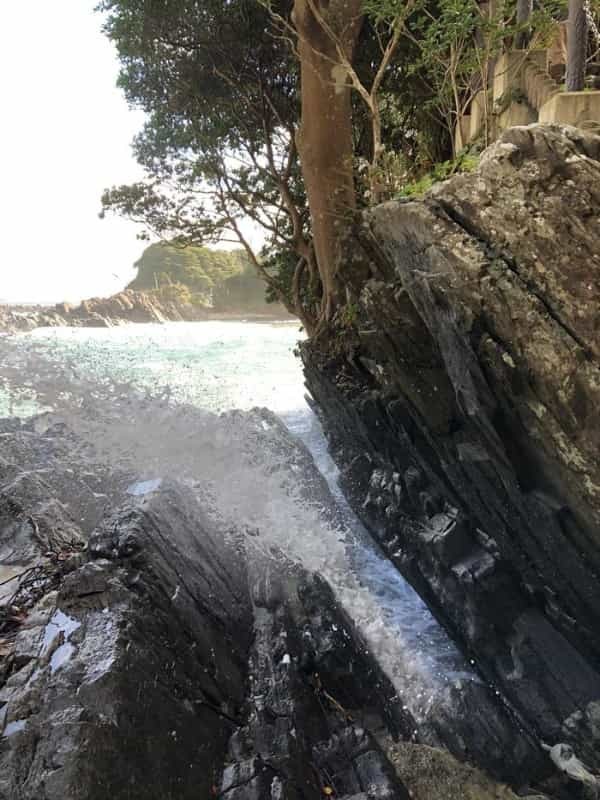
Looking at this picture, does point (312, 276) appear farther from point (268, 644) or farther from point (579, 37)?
point (268, 644)

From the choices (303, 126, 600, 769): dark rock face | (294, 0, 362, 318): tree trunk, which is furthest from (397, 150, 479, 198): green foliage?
(294, 0, 362, 318): tree trunk

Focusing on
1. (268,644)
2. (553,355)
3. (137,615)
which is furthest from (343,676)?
(553,355)

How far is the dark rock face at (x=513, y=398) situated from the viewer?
10.7 feet

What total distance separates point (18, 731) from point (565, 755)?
421cm

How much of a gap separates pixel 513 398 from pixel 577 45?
3.85m

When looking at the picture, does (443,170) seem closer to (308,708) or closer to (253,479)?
(253,479)

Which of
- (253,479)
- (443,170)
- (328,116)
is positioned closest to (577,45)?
(443,170)

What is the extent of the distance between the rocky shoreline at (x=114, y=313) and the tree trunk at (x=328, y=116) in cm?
2808

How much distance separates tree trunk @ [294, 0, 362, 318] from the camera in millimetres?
7008

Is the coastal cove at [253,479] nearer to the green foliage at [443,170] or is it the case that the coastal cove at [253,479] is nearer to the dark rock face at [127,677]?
the dark rock face at [127,677]

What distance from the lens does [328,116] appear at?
7281 mm

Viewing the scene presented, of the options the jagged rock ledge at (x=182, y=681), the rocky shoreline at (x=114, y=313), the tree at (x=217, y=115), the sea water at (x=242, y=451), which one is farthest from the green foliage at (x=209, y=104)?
the rocky shoreline at (x=114, y=313)

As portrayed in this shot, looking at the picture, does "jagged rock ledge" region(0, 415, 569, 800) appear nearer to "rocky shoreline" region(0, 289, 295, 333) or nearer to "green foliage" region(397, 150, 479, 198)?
"green foliage" region(397, 150, 479, 198)

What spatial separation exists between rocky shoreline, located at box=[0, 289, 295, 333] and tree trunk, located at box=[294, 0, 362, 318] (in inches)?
1106
